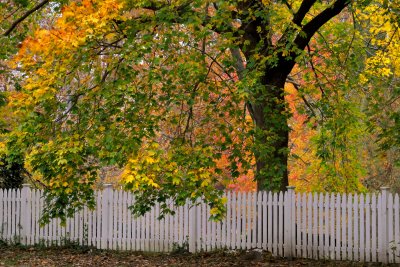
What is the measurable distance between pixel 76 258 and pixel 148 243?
5.94 feet

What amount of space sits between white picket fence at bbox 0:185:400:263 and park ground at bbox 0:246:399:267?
1.00ft

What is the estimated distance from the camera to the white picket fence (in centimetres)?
1273

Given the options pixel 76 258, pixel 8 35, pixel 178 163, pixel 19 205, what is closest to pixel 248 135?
pixel 178 163

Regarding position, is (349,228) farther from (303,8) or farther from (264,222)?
(303,8)

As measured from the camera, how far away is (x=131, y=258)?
46.8ft

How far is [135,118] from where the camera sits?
10.6 metres

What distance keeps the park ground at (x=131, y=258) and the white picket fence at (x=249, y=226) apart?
0.31m

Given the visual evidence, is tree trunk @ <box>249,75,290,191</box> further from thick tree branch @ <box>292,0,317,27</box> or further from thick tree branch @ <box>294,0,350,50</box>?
thick tree branch @ <box>292,0,317,27</box>

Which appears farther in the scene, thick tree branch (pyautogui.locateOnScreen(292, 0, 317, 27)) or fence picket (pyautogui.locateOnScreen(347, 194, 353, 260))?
fence picket (pyautogui.locateOnScreen(347, 194, 353, 260))

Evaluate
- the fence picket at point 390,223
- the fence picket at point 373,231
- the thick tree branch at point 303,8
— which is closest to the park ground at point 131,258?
the fence picket at point 373,231

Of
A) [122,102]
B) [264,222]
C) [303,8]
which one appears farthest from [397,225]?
[122,102]

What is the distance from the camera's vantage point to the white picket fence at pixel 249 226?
1273 cm

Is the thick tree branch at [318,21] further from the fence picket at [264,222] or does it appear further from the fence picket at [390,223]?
the fence picket at [390,223]

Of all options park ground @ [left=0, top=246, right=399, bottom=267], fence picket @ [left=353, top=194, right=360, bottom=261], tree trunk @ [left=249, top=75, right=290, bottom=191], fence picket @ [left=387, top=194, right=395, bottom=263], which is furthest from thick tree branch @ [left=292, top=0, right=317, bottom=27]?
park ground @ [left=0, top=246, right=399, bottom=267]
